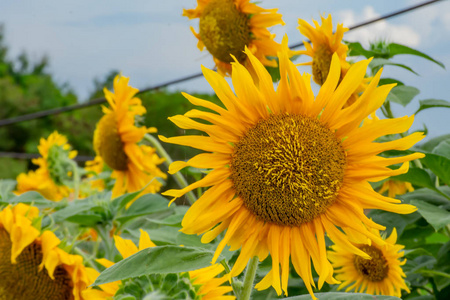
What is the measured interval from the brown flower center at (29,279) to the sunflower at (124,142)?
358 millimetres

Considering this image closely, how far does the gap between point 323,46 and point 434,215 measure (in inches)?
11.2

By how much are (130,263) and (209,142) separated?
135 millimetres

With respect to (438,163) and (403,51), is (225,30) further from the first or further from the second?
(438,163)

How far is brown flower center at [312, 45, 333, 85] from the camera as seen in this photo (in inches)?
29.1

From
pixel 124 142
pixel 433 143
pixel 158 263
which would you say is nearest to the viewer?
pixel 158 263

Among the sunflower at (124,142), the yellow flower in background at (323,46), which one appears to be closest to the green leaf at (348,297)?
the yellow flower in background at (323,46)

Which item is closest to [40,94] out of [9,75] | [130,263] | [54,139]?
[9,75]

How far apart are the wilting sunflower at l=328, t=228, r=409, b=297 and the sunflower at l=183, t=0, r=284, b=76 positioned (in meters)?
0.34

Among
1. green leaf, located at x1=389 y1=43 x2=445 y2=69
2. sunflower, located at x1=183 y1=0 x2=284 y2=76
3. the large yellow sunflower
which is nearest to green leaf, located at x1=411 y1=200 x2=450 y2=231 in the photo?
the large yellow sunflower

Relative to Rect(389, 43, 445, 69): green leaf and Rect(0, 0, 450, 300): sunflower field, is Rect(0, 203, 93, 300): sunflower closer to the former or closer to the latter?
Rect(0, 0, 450, 300): sunflower field

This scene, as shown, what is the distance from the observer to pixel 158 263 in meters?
0.42

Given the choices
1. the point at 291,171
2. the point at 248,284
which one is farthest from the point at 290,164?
the point at 248,284

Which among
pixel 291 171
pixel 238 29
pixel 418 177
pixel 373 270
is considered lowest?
pixel 373 270

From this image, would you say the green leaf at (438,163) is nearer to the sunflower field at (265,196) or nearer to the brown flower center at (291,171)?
the sunflower field at (265,196)
